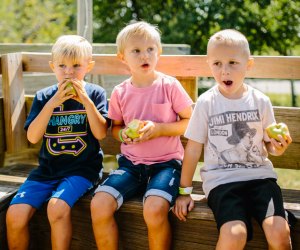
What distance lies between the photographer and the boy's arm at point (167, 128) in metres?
2.71

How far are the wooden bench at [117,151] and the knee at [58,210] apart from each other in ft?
0.53

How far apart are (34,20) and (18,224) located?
9.56m

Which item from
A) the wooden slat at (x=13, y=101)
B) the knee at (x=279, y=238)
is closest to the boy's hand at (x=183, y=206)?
the knee at (x=279, y=238)

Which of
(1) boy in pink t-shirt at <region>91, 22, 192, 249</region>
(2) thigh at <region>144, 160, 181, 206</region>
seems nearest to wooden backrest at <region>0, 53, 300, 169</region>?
(1) boy in pink t-shirt at <region>91, 22, 192, 249</region>

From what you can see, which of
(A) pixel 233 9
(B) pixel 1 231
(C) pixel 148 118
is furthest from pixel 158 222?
(A) pixel 233 9

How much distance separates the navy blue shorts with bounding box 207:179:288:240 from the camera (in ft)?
7.72

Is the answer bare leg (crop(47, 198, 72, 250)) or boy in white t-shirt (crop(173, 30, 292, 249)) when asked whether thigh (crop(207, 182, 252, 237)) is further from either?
bare leg (crop(47, 198, 72, 250))

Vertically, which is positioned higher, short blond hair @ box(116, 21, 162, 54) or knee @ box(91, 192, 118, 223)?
short blond hair @ box(116, 21, 162, 54)

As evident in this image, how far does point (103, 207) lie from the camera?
2.62 metres

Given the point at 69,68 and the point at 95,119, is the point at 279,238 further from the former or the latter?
the point at 69,68

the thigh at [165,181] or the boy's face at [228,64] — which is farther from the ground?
the boy's face at [228,64]

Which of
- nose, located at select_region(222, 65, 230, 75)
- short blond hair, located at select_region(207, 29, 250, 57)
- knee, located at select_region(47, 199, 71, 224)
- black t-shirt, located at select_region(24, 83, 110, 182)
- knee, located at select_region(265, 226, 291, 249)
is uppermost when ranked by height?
short blond hair, located at select_region(207, 29, 250, 57)

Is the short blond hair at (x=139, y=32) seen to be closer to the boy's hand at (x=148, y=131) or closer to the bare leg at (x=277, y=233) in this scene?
the boy's hand at (x=148, y=131)

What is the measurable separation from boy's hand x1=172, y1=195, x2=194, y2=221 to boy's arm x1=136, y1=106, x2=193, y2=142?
39cm
